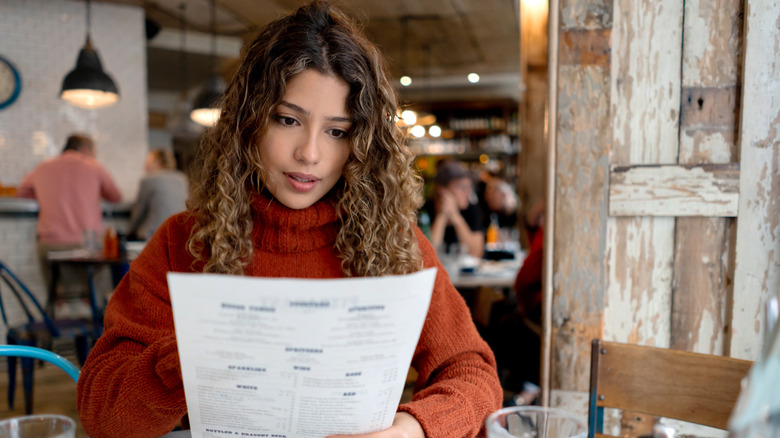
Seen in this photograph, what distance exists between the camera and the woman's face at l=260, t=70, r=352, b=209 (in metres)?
0.96

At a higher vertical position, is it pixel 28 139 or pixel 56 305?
pixel 28 139

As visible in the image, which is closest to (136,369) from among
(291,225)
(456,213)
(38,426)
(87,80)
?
(38,426)

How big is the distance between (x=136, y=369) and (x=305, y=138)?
47cm

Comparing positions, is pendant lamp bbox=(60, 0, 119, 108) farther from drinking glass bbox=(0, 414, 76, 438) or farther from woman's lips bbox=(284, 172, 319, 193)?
drinking glass bbox=(0, 414, 76, 438)

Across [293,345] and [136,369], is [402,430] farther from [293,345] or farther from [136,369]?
[136,369]

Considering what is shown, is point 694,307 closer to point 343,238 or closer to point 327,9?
point 343,238

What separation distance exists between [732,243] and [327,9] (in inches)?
47.0

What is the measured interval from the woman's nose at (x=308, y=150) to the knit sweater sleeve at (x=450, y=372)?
356mm

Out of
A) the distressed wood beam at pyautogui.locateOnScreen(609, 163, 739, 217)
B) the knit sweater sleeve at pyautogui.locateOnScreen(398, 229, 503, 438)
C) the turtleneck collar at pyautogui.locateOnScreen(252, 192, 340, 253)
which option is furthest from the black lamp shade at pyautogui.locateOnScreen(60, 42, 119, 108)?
the distressed wood beam at pyautogui.locateOnScreen(609, 163, 739, 217)

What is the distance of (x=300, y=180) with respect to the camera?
98 cm

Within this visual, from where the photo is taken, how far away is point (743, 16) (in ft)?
4.51

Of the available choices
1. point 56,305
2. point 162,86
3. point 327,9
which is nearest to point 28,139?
point 56,305

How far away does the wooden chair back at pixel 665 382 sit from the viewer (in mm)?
1077

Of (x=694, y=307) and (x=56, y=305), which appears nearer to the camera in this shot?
(x=694, y=307)
